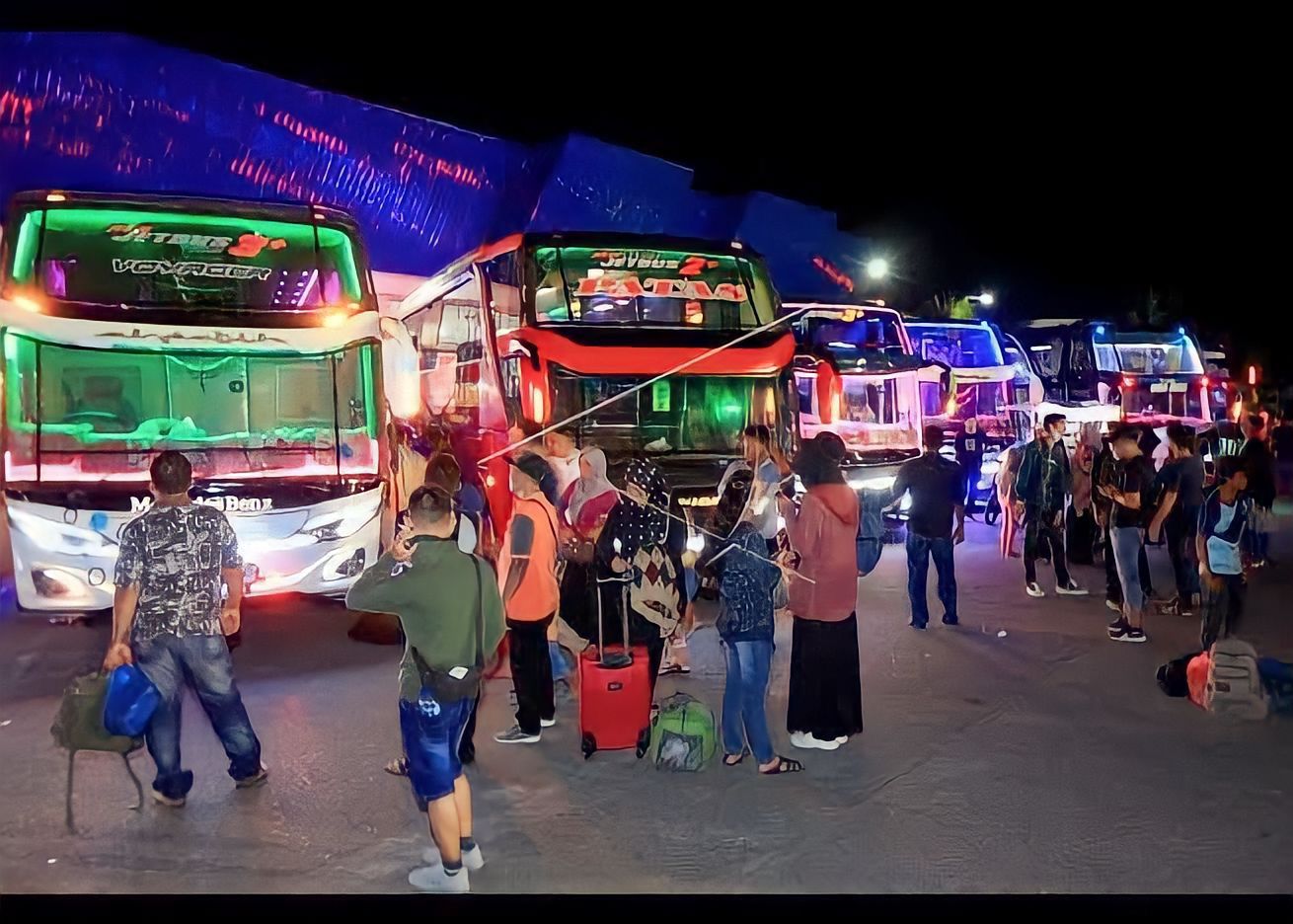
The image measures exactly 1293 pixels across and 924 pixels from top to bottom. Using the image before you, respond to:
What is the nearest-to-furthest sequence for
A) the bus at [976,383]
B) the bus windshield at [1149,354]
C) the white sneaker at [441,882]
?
the white sneaker at [441,882]
the bus at [976,383]
the bus windshield at [1149,354]

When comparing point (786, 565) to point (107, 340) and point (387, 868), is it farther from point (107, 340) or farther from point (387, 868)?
point (107, 340)

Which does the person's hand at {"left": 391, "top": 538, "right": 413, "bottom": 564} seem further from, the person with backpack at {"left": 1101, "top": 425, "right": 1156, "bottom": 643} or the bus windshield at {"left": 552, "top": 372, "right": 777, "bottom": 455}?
the person with backpack at {"left": 1101, "top": 425, "right": 1156, "bottom": 643}

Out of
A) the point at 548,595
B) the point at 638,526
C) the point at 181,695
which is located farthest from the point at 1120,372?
the point at 181,695

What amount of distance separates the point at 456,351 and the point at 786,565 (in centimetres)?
482

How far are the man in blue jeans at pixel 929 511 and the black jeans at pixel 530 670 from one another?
3490 mm

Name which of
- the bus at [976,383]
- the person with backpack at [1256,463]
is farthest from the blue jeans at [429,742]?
the bus at [976,383]

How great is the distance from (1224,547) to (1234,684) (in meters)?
0.89

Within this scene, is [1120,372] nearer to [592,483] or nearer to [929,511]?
[929,511]

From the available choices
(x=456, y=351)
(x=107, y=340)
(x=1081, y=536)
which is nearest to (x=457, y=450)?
(x=456, y=351)

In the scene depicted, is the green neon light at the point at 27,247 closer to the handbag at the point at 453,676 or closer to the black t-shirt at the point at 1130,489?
the handbag at the point at 453,676

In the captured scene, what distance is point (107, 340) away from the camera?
6410 mm

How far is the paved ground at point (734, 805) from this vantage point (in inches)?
165

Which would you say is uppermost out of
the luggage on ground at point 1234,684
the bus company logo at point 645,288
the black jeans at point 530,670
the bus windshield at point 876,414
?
the bus company logo at point 645,288

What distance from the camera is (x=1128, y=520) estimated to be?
740cm
